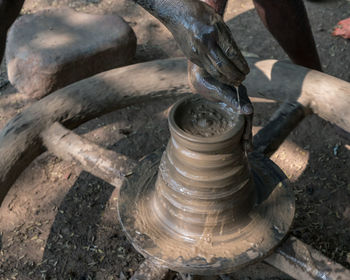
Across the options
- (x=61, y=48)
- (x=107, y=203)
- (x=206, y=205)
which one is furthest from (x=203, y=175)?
(x=61, y=48)

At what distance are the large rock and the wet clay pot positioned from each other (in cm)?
207

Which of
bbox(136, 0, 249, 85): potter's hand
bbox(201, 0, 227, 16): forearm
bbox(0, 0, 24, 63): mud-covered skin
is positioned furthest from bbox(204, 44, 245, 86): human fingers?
bbox(0, 0, 24, 63): mud-covered skin

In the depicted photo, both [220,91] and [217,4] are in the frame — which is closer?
[220,91]

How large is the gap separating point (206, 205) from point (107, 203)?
1.37 metres

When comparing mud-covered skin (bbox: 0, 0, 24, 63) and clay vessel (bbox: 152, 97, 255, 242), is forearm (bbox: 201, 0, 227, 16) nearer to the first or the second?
clay vessel (bbox: 152, 97, 255, 242)

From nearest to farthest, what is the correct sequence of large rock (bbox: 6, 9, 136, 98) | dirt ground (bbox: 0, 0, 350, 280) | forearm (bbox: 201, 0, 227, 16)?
forearm (bbox: 201, 0, 227, 16), dirt ground (bbox: 0, 0, 350, 280), large rock (bbox: 6, 9, 136, 98)

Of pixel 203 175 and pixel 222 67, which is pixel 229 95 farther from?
pixel 203 175

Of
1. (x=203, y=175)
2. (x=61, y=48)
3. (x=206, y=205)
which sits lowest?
(x=61, y=48)

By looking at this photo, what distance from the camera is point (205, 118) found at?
4.44 feet

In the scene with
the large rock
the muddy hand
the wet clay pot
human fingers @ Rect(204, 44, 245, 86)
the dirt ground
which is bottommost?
the dirt ground

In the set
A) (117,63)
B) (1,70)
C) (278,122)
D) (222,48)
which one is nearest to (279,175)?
(278,122)

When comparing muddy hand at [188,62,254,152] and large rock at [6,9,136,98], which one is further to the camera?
large rock at [6,9,136,98]

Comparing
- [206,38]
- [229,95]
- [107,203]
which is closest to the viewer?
[206,38]

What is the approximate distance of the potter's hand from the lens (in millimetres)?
1174
